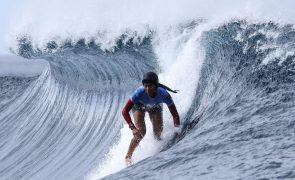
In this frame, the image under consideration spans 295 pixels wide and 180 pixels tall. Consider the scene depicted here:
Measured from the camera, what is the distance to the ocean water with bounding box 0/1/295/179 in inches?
184

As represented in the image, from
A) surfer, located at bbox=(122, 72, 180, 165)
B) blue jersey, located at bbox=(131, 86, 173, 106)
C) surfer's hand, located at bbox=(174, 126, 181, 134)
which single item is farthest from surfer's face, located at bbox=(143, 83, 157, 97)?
surfer's hand, located at bbox=(174, 126, 181, 134)

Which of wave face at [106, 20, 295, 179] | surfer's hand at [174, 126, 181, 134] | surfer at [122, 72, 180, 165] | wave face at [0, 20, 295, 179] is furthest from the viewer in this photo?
surfer's hand at [174, 126, 181, 134]

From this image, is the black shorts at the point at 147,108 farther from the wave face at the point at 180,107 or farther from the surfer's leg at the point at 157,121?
the wave face at the point at 180,107

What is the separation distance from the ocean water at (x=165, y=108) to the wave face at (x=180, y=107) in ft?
0.07

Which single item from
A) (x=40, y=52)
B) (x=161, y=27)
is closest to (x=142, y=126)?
(x=161, y=27)

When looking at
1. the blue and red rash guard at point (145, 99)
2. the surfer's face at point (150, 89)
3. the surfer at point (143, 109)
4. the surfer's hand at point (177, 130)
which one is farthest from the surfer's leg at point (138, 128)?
the surfer's hand at point (177, 130)

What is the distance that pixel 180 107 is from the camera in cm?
890

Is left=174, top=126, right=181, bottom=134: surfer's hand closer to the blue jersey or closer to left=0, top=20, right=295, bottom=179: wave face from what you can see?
left=0, top=20, right=295, bottom=179: wave face

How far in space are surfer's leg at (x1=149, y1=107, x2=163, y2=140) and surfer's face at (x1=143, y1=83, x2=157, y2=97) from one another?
301 millimetres

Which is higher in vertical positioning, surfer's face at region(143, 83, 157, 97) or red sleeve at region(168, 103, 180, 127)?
surfer's face at region(143, 83, 157, 97)

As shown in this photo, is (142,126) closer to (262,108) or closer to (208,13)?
(262,108)

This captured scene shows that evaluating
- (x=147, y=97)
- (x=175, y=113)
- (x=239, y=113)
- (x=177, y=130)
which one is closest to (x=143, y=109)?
(x=147, y=97)

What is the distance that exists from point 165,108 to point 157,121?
1588 millimetres

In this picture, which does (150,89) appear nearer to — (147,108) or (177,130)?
(147,108)
